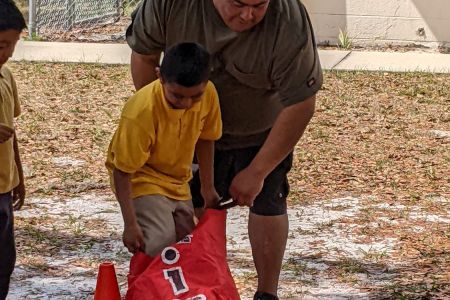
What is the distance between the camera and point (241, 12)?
3.58m

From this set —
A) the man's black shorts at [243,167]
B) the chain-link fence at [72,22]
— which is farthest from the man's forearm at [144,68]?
the chain-link fence at [72,22]

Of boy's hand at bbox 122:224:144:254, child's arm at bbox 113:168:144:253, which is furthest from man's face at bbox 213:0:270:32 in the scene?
boy's hand at bbox 122:224:144:254

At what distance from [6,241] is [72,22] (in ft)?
31.1

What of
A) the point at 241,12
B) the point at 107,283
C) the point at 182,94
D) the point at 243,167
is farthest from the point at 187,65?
the point at 107,283

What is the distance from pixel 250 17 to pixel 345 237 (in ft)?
8.17

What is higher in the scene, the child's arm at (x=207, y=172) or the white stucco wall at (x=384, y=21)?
the child's arm at (x=207, y=172)

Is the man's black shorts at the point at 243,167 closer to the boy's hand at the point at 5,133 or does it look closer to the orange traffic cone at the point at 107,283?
the orange traffic cone at the point at 107,283

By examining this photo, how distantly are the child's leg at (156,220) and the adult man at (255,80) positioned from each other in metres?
0.31

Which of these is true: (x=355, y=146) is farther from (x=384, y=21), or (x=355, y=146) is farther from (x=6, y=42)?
(x=384, y=21)

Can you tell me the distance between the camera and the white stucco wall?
12.4 meters

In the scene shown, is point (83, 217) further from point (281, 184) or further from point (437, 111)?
point (437, 111)

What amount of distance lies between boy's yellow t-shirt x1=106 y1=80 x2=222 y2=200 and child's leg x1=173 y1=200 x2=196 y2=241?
37mm

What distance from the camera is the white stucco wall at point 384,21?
486 inches

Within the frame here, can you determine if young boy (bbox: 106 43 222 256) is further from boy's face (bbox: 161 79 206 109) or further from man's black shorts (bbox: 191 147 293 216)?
man's black shorts (bbox: 191 147 293 216)
